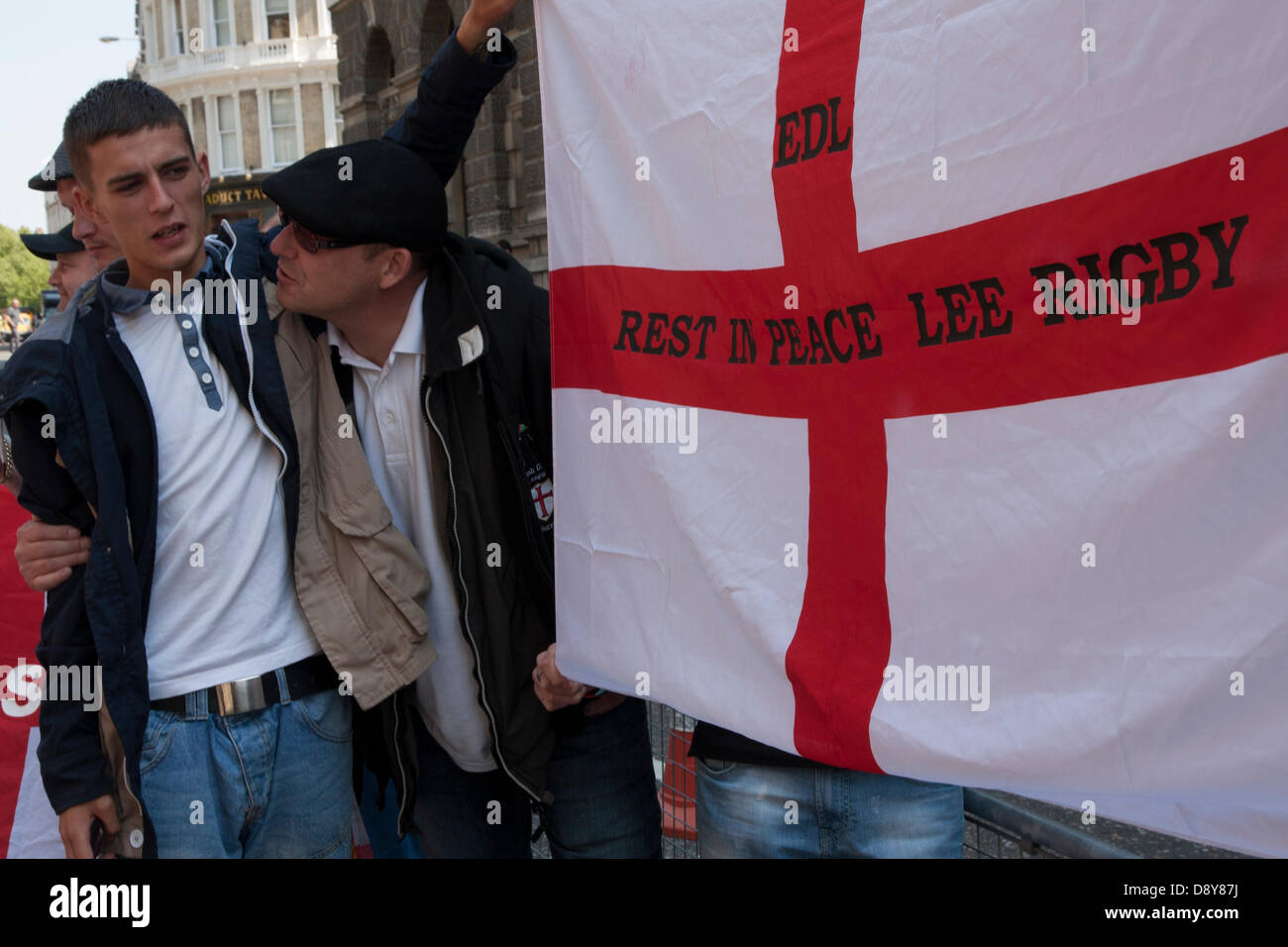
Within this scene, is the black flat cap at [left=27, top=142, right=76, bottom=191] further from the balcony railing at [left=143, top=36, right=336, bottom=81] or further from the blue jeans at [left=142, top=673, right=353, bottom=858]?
the balcony railing at [left=143, top=36, right=336, bottom=81]

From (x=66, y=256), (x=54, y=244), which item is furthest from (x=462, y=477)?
(x=54, y=244)

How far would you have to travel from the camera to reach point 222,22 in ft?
117

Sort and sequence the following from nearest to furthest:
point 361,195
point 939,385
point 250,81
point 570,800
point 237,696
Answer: point 939,385
point 237,696
point 361,195
point 570,800
point 250,81

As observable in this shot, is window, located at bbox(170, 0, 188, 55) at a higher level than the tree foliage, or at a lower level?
higher

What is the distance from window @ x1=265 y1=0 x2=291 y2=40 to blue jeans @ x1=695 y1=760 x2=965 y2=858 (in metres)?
37.4

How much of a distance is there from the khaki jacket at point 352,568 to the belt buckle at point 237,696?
0.15 meters

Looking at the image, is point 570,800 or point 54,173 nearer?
point 570,800

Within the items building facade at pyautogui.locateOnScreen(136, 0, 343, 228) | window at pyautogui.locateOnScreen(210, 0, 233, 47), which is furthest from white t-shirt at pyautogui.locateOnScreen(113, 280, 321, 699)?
window at pyautogui.locateOnScreen(210, 0, 233, 47)

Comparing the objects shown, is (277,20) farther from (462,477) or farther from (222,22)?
(462,477)

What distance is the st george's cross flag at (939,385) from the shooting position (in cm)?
139

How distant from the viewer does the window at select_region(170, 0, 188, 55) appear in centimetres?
3669

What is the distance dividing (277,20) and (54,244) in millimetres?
34335

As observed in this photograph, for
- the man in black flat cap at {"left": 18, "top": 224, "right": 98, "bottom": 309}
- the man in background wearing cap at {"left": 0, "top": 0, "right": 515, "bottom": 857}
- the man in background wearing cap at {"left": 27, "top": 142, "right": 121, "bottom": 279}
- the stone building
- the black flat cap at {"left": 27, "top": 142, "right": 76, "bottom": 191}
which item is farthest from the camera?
the stone building

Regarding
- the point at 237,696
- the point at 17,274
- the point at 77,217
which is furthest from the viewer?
the point at 17,274
